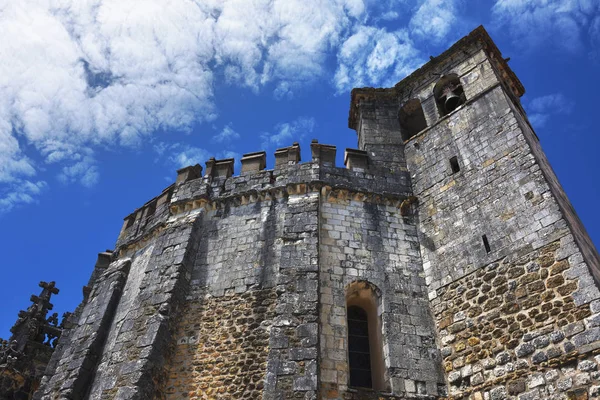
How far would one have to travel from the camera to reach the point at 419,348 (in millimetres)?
7035

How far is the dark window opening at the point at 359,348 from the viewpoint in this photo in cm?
711

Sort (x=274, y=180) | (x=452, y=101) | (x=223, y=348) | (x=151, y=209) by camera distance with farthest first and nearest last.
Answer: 1. (x=151, y=209)
2. (x=452, y=101)
3. (x=274, y=180)
4. (x=223, y=348)

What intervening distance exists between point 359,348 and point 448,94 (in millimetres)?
6289

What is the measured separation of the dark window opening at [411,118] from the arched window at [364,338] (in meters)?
4.78

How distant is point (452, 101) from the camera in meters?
10.6

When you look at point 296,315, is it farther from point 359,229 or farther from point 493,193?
point 493,193

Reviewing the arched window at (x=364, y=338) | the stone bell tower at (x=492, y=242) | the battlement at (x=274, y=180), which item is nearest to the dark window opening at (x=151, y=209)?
the battlement at (x=274, y=180)

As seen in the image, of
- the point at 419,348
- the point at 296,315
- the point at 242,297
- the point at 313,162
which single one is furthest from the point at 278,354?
the point at 313,162

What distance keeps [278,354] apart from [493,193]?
14.6 ft

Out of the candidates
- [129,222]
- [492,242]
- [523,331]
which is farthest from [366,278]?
[129,222]

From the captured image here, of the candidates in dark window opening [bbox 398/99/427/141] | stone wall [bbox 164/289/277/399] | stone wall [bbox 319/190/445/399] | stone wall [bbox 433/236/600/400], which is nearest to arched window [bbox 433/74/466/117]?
dark window opening [bbox 398/99/427/141]

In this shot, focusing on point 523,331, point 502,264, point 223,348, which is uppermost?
point 502,264

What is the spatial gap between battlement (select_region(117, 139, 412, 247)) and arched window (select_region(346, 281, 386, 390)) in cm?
220

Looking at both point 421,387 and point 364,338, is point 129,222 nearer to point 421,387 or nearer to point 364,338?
point 364,338
